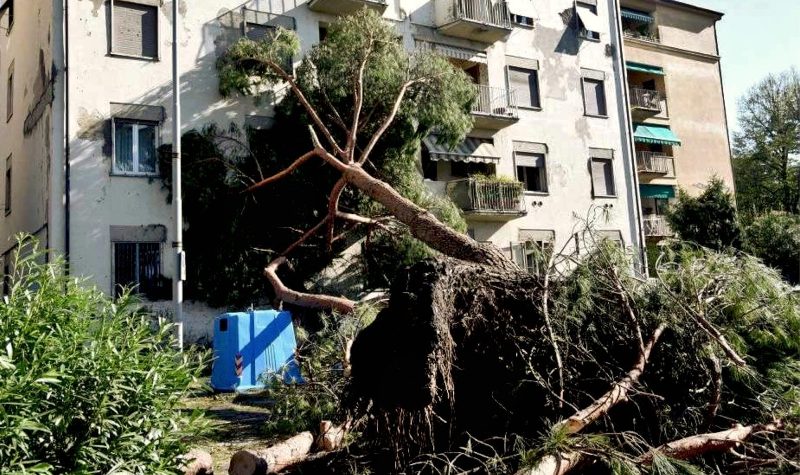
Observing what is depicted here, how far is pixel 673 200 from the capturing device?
30.3 meters

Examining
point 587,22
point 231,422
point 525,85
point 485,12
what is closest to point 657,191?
point 587,22

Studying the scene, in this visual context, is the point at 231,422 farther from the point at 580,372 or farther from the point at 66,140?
the point at 66,140

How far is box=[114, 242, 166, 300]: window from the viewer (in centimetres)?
1655

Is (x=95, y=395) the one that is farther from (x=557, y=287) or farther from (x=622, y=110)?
(x=622, y=110)

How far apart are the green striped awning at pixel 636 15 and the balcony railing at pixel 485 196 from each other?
13932 millimetres

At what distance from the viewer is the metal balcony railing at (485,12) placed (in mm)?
21859

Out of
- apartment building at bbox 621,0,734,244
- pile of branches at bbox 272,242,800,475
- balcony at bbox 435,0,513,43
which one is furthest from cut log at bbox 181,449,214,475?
apartment building at bbox 621,0,734,244

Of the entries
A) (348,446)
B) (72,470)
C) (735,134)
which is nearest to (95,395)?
(72,470)

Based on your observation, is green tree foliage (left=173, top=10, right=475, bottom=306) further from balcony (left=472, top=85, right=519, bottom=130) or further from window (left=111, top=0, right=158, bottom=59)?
balcony (left=472, top=85, right=519, bottom=130)

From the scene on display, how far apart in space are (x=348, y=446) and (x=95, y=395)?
254cm

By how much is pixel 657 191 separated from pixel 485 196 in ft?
40.6

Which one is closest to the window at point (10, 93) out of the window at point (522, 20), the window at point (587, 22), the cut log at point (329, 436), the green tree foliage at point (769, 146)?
the window at point (522, 20)

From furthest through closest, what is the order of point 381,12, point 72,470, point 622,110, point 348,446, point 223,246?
point 622,110 → point 381,12 → point 223,246 → point 348,446 → point 72,470

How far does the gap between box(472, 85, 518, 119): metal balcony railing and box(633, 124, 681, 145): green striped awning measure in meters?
8.60
